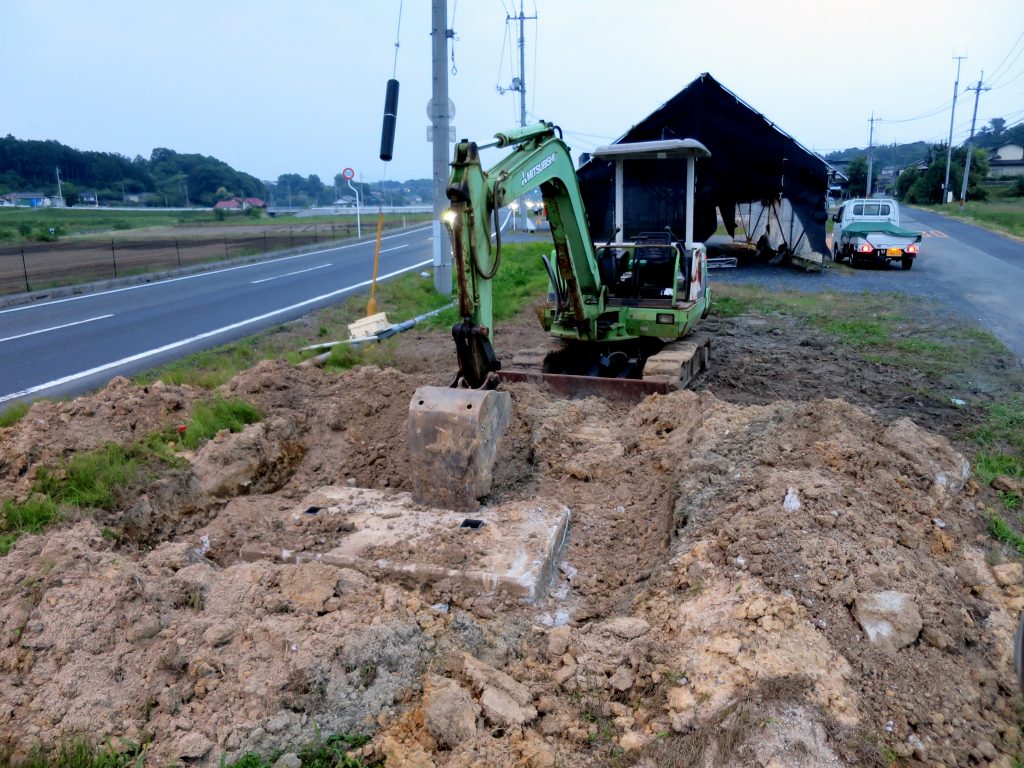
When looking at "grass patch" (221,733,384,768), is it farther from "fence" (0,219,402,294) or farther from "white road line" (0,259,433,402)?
"fence" (0,219,402,294)

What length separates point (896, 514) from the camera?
4895 millimetres

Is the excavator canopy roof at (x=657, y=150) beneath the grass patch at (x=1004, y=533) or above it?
above

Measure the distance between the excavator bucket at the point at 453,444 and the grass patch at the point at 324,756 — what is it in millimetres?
2230

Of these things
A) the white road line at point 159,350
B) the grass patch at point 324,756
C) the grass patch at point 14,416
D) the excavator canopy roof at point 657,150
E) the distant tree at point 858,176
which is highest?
the distant tree at point 858,176

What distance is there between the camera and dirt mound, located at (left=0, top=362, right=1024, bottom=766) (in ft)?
10.6

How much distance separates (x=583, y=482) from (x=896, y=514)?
219 cm

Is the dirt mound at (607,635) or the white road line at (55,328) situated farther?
the white road line at (55,328)

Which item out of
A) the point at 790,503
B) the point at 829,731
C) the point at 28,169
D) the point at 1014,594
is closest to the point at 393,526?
the point at 790,503

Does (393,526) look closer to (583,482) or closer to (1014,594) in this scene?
(583,482)

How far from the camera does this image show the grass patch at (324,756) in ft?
10.2

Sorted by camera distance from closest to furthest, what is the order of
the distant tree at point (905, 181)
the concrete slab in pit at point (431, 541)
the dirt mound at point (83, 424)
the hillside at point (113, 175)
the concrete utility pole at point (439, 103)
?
the concrete slab in pit at point (431, 541), the dirt mound at point (83, 424), the concrete utility pole at point (439, 103), the distant tree at point (905, 181), the hillside at point (113, 175)

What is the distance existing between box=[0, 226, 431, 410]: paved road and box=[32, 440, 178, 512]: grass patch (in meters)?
3.60

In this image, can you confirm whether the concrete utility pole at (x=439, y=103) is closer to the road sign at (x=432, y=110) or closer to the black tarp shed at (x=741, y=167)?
the road sign at (x=432, y=110)

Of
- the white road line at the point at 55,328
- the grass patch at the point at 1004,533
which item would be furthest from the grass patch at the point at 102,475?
the white road line at the point at 55,328
